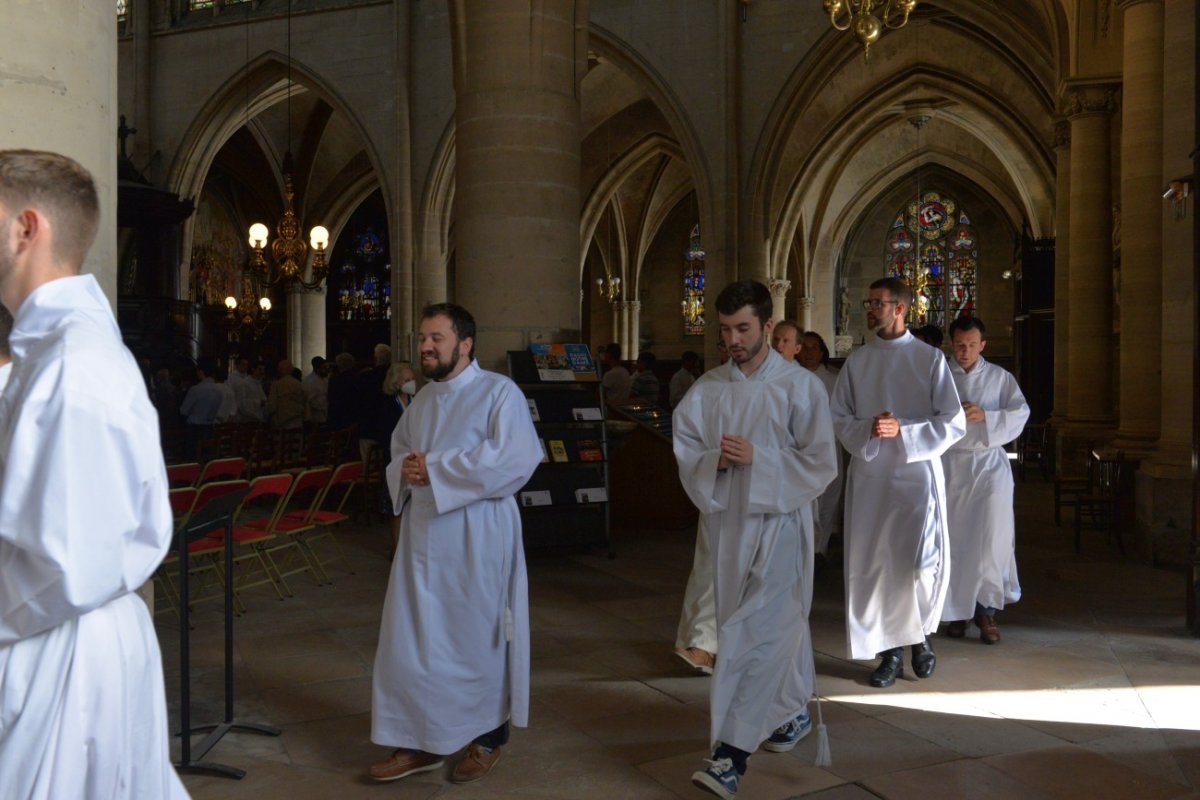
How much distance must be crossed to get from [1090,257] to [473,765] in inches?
456

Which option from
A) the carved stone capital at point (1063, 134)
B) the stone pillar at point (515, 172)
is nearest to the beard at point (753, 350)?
the stone pillar at point (515, 172)

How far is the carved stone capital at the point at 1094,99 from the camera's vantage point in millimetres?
12438

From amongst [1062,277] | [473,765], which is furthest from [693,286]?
[473,765]

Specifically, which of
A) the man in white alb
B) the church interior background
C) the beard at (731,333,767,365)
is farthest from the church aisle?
the church interior background

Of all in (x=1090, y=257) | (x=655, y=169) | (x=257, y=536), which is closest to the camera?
(x=257, y=536)

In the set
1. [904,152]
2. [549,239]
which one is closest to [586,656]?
[549,239]

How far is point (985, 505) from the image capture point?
5.86 meters

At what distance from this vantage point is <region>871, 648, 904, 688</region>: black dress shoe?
4.78 meters

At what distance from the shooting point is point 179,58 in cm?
1958

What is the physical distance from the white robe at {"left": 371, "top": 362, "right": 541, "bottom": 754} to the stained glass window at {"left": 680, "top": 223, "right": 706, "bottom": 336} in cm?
2749

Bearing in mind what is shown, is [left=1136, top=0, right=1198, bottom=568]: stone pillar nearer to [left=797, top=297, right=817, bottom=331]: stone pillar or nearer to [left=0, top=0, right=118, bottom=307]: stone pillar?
[left=0, top=0, right=118, bottom=307]: stone pillar

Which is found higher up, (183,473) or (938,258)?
(938,258)

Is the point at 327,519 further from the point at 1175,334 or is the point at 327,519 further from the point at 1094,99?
the point at 1094,99

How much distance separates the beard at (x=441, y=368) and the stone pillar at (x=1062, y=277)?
12.1 metres
